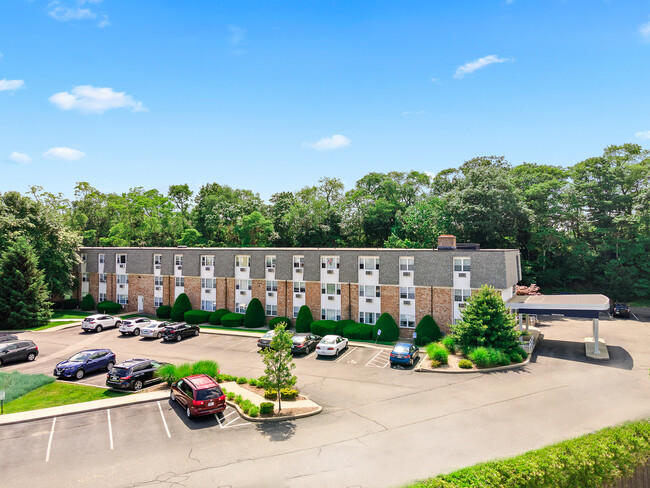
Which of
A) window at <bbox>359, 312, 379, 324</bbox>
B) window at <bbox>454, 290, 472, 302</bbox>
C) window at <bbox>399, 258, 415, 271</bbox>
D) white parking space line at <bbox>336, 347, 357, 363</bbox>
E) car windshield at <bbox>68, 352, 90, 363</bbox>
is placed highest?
window at <bbox>399, 258, 415, 271</bbox>

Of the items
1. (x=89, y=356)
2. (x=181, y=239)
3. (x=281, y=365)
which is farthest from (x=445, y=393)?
(x=181, y=239)

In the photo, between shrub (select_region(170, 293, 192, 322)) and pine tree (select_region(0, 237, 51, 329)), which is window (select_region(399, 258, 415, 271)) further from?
pine tree (select_region(0, 237, 51, 329))

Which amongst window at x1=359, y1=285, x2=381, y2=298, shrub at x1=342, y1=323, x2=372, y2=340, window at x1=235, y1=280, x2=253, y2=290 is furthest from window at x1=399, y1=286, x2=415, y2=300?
window at x1=235, y1=280, x2=253, y2=290

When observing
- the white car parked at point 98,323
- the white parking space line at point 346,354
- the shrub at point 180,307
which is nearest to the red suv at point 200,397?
the white parking space line at point 346,354

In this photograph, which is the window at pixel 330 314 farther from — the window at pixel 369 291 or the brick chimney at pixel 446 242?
the brick chimney at pixel 446 242

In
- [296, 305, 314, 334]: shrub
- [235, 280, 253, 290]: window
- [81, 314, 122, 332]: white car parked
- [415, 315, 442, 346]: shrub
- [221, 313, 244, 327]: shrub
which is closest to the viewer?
[415, 315, 442, 346]: shrub

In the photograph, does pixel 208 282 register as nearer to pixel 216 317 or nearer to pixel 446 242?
pixel 216 317
